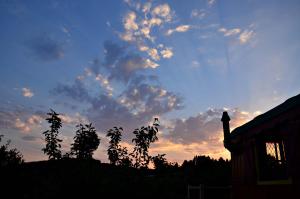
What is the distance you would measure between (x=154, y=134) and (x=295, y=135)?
9688 millimetres

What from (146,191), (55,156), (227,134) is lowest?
(146,191)

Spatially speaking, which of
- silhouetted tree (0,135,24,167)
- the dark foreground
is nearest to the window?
the dark foreground

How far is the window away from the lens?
8.84m

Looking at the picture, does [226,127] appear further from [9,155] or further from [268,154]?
[9,155]

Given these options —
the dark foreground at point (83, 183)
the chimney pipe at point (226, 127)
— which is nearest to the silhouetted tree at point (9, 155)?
the dark foreground at point (83, 183)

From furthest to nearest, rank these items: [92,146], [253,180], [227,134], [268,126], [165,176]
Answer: [165,176]
[92,146]
[227,134]
[253,180]
[268,126]

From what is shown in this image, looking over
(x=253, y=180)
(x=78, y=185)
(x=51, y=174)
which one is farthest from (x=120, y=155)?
(x=253, y=180)

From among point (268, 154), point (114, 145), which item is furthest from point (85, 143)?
point (268, 154)

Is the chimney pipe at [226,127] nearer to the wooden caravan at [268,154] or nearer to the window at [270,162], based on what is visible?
the wooden caravan at [268,154]

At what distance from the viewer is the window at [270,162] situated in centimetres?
884

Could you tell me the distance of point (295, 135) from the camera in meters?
7.16

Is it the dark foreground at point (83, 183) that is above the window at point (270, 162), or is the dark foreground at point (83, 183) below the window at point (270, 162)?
below

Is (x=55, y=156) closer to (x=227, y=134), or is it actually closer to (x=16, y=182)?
(x=16, y=182)

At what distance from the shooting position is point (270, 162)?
31.0 feet
